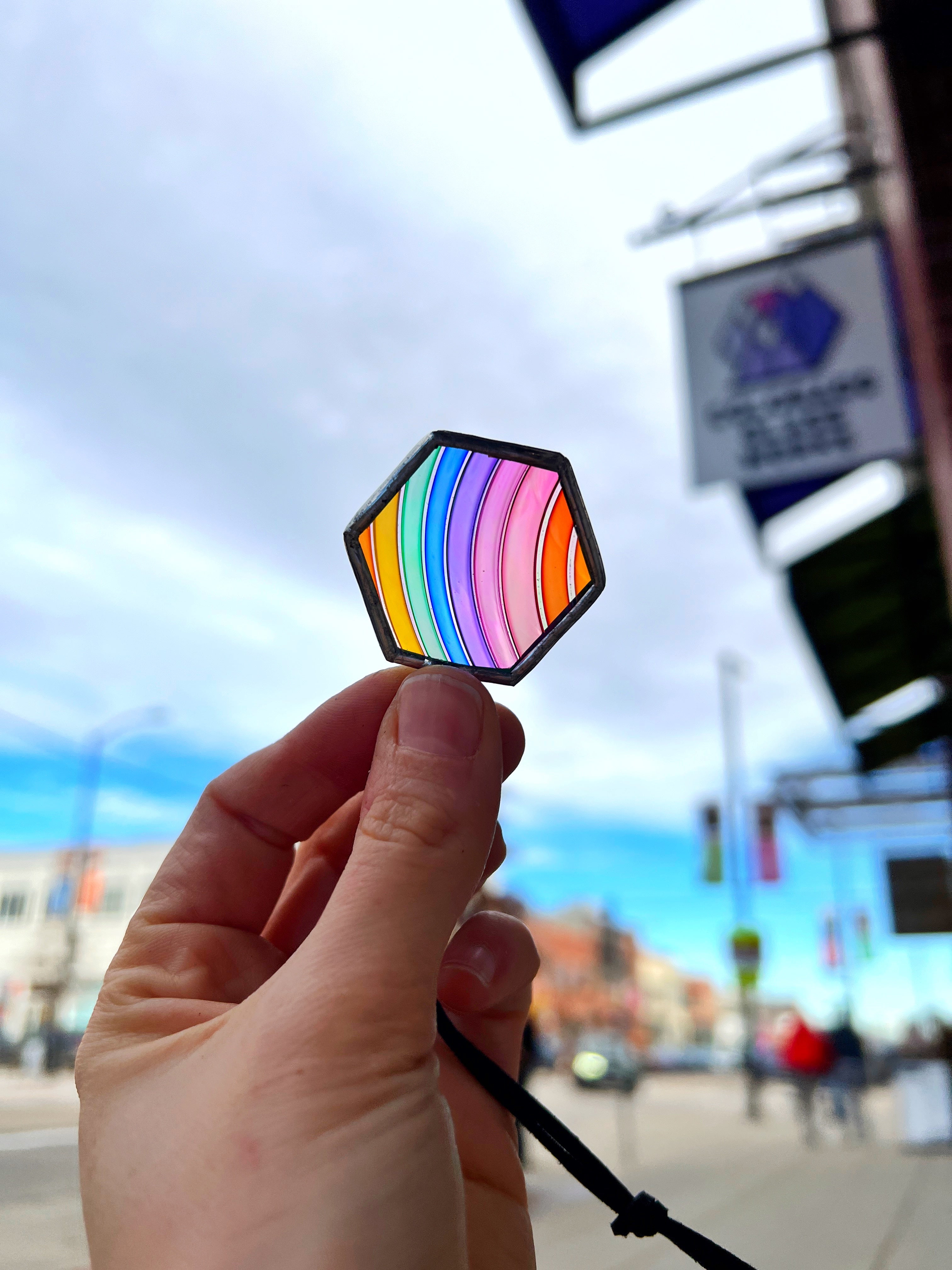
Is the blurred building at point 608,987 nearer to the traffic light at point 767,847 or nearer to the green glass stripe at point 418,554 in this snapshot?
the green glass stripe at point 418,554

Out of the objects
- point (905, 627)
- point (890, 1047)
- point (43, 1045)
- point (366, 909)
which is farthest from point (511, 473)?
point (890, 1047)

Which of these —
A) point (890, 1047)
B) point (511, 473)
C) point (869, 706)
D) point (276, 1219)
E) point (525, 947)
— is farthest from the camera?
point (890, 1047)

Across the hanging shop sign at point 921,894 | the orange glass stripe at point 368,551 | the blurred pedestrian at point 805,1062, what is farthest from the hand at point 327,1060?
the blurred pedestrian at point 805,1062

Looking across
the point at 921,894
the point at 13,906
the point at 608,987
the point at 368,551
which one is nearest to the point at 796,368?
the point at 368,551

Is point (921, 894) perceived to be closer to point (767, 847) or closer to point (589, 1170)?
point (589, 1170)

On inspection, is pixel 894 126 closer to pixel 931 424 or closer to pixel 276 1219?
pixel 931 424

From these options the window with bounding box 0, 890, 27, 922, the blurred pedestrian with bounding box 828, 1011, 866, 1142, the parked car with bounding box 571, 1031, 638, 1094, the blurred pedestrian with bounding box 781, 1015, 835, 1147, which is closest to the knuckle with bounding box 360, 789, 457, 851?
the window with bounding box 0, 890, 27, 922
